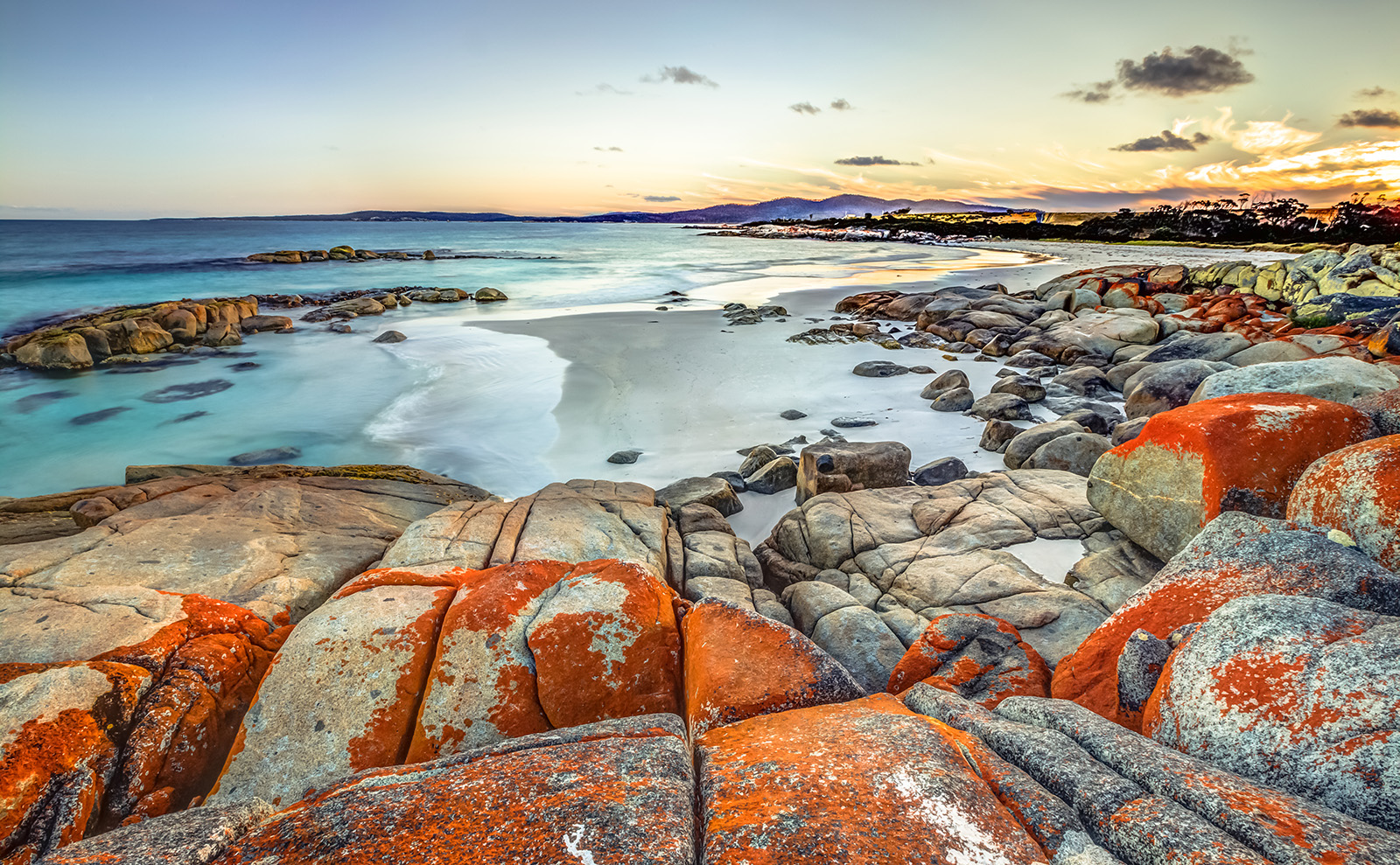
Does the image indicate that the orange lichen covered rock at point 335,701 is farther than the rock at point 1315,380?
No

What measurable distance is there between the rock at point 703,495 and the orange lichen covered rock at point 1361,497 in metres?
5.53

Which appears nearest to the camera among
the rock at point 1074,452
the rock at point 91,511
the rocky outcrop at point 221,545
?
the rocky outcrop at point 221,545

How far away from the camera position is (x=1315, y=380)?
7.06m

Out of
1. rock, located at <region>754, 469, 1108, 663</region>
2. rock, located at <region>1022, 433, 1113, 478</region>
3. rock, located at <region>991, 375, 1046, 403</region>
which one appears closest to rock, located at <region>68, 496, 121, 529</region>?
rock, located at <region>754, 469, 1108, 663</region>

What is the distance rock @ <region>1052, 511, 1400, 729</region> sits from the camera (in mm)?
3426

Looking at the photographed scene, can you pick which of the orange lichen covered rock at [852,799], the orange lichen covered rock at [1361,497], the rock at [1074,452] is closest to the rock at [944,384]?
the rock at [1074,452]

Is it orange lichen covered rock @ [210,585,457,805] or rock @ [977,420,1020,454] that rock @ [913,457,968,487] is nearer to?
rock @ [977,420,1020,454]

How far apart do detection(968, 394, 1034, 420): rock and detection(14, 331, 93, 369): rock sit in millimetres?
24250

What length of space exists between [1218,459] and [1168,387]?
640cm

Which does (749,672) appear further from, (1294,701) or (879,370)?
(879,370)

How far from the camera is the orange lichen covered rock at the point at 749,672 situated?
3.16 meters

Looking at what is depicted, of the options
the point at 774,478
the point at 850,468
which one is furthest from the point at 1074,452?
the point at 774,478

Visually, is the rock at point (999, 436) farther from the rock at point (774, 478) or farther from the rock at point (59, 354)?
the rock at point (59, 354)

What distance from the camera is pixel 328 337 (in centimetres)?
2258
